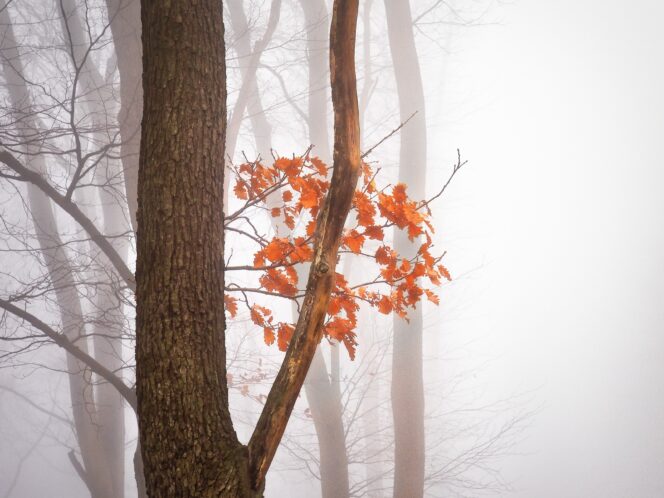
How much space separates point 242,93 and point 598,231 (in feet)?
158

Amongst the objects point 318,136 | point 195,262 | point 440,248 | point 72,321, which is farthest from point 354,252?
point 440,248

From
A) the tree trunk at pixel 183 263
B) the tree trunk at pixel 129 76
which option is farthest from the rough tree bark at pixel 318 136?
the tree trunk at pixel 183 263

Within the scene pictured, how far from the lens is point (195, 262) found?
1.25 metres

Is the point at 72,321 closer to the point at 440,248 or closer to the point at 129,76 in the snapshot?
the point at 129,76

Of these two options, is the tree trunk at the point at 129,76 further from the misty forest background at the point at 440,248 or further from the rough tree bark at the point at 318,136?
the rough tree bark at the point at 318,136

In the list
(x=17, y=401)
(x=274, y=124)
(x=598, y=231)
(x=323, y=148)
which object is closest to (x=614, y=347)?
(x=598, y=231)

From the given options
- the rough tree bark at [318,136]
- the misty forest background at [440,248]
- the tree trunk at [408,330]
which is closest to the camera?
the tree trunk at [408,330]

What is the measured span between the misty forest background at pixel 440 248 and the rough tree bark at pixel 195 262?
1.28 metres

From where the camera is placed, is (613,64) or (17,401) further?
(613,64)

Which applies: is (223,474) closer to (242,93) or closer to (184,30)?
(184,30)

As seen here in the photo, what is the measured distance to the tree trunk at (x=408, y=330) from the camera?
400 cm

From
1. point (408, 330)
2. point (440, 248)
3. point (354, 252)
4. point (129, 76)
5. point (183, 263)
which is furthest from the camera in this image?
point (440, 248)

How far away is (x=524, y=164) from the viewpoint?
62469 millimetres

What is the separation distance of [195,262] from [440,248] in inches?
610
